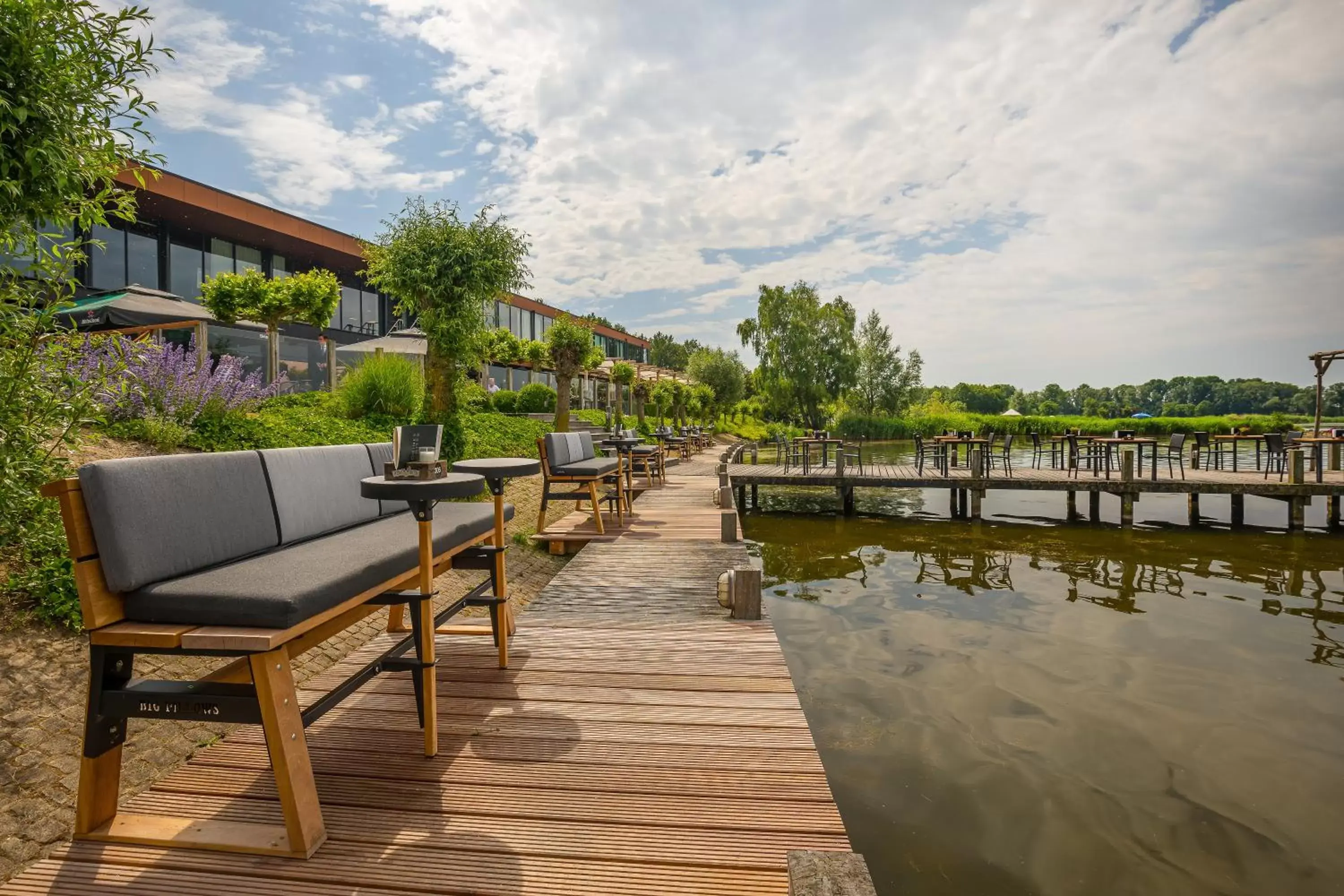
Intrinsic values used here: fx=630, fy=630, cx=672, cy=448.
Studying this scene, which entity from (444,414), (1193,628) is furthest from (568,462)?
(1193,628)

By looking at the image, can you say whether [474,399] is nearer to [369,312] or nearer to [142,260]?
[142,260]

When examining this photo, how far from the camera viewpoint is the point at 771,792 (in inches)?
84.7

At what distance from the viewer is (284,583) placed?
1.95 meters

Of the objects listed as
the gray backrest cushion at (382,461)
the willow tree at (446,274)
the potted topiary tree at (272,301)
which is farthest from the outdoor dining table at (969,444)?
the potted topiary tree at (272,301)

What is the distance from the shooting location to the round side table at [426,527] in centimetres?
219

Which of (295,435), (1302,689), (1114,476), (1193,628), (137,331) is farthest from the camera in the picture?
(1114,476)

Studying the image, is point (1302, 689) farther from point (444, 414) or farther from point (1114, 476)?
point (444, 414)

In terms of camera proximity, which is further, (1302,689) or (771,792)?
(1302,689)

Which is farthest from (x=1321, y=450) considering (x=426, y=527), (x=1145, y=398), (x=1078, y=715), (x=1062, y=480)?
(x=1145, y=398)

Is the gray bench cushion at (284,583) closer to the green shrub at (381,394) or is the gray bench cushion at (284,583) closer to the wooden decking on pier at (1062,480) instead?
the green shrub at (381,394)

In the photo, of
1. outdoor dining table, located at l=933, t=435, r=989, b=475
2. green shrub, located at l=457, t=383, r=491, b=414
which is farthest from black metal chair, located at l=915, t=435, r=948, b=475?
green shrub, located at l=457, t=383, r=491, b=414

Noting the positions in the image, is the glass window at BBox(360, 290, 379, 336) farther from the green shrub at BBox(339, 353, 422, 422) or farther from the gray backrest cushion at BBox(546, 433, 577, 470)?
the gray backrest cushion at BBox(546, 433, 577, 470)

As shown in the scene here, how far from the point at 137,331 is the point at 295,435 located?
17.3ft

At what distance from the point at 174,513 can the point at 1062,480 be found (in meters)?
14.5
